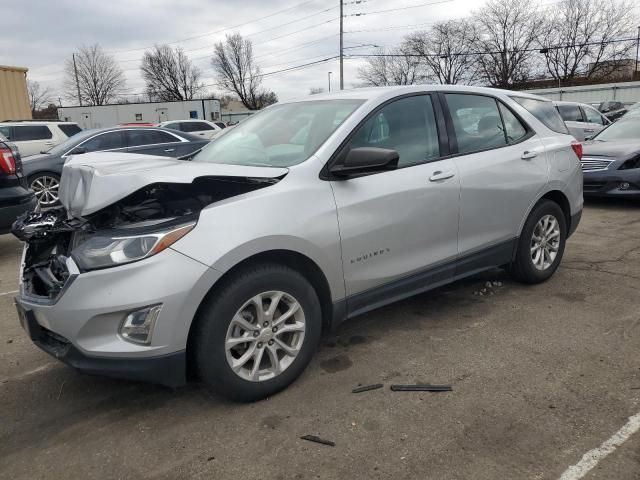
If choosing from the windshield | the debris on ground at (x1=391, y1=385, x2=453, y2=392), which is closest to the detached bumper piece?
the debris on ground at (x1=391, y1=385, x2=453, y2=392)

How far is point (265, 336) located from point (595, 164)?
7539 mm

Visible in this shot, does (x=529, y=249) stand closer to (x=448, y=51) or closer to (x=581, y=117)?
(x=581, y=117)

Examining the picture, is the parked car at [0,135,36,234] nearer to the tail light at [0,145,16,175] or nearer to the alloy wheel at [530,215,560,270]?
the tail light at [0,145,16,175]

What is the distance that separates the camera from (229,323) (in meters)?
2.59

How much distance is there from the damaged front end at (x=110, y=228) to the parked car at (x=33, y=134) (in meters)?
11.6

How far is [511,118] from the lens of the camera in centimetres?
432

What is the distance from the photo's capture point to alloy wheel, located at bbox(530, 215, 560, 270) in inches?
174

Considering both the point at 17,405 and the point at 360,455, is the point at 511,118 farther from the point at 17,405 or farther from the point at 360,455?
the point at 17,405

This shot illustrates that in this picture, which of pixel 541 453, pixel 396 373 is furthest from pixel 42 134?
pixel 541 453

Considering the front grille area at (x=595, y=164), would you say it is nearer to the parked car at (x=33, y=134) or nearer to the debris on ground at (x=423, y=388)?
the debris on ground at (x=423, y=388)

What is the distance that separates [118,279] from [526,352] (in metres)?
2.53

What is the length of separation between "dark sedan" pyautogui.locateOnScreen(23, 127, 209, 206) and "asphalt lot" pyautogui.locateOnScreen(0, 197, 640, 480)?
20.0 feet

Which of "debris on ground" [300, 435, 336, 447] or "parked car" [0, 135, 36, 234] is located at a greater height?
"parked car" [0, 135, 36, 234]

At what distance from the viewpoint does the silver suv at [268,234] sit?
245cm
